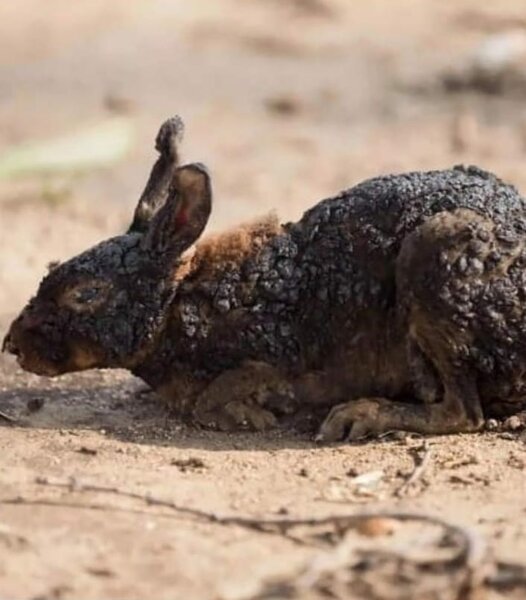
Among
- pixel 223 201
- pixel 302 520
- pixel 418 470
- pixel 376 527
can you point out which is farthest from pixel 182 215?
pixel 223 201

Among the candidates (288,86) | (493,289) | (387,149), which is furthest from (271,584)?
(288,86)

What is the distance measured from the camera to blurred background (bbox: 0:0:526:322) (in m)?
11.5

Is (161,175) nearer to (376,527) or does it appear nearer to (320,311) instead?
(320,311)

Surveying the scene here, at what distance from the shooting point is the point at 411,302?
6625 millimetres

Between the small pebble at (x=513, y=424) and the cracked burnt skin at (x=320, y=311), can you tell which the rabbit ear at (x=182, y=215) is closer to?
the cracked burnt skin at (x=320, y=311)

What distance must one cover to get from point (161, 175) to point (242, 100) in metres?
6.55

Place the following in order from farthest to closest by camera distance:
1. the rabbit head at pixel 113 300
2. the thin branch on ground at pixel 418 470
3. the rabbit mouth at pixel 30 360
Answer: the rabbit mouth at pixel 30 360 < the rabbit head at pixel 113 300 < the thin branch on ground at pixel 418 470

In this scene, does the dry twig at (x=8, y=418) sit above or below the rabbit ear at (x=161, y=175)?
below

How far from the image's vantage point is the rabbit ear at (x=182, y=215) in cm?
673

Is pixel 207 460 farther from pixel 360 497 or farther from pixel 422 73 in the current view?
pixel 422 73

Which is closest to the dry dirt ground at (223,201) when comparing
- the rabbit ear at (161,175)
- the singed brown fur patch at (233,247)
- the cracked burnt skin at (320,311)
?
the cracked burnt skin at (320,311)

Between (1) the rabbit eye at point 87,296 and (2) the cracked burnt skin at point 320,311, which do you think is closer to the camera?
(2) the cracked burnt skin at point 320,311

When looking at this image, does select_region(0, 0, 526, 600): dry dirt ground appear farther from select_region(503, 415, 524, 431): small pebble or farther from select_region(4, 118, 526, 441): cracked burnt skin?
select_region(4, 118, 526, 441): cracked burnt skin

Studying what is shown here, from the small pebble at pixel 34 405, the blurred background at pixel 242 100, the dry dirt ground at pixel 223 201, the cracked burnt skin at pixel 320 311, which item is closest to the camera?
the dry dirt ground at pixel 223 201
